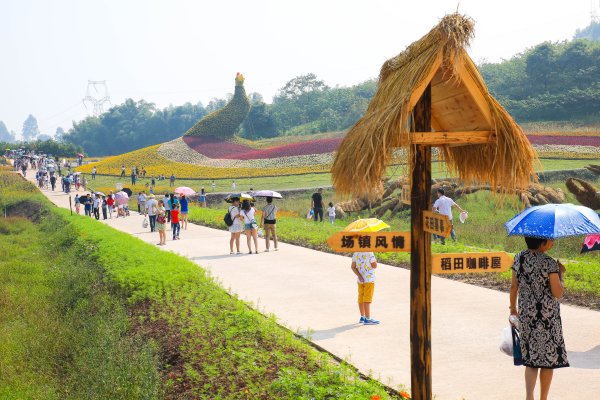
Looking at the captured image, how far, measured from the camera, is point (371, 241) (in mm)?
5426

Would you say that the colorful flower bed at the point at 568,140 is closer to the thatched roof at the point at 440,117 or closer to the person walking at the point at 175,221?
the person walking at the point at 175,221

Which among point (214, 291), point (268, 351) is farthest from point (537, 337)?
point (214, 291)

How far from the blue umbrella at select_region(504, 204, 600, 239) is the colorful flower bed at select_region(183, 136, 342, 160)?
41605mm

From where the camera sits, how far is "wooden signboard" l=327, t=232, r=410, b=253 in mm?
5395

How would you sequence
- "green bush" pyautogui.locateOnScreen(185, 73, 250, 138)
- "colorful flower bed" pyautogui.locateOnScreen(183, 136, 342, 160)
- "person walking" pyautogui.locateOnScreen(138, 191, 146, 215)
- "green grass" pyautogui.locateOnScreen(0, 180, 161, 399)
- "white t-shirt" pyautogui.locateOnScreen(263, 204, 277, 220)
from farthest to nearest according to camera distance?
"green bush" pyautogui.locateOnScreen(185, 73, 250, 138) < "colorful flower bed" pyautogui.locateOnScreen(183, 136, 342, 160) < "person walking" pyautogui.locateOnScreen(138, 191, 146, 215) < "white t-shirt" pyautogui.locateOnScreen(263, 204, 277, 220) < "green grass" pyautogui.locateOnScreen(0, 180, 161, 399)

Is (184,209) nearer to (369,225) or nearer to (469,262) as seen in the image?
(369,225)

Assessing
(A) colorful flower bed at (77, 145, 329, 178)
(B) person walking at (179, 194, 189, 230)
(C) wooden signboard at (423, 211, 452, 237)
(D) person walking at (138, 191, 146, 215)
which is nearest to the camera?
(C) wooden signboard at (423, 211, 452, 237)

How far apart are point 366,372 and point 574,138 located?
1394 inches

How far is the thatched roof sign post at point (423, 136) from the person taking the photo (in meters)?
5.03

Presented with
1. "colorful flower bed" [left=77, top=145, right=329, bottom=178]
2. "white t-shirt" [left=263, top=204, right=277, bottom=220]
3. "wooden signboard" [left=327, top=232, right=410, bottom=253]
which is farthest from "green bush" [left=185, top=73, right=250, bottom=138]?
"wooden signboard" [left=327, top=232, right=410, bottom=253]

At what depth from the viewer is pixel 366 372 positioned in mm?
6512

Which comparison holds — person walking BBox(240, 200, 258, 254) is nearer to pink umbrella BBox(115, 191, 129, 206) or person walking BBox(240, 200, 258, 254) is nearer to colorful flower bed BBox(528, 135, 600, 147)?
pink umbrella BBox(115, 191, 129, 206)

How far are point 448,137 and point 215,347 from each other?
3828 mm

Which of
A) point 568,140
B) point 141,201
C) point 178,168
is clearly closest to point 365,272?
point 141,201
